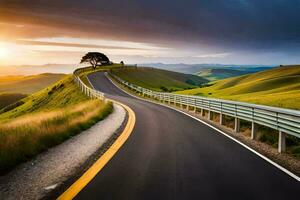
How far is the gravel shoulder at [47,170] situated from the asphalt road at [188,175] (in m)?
0.72

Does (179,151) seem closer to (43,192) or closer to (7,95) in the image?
(43,192)

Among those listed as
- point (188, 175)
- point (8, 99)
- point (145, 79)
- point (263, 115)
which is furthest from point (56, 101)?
point (8, 99)

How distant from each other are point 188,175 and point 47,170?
296cm

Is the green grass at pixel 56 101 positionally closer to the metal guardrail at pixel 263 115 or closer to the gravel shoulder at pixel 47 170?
the metal guardrail at pixel 263 115

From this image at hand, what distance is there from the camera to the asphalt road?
584 cm

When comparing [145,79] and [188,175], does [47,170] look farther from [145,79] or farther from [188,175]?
[145,79]

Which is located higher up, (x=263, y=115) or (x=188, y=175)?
(x=263, y=115)

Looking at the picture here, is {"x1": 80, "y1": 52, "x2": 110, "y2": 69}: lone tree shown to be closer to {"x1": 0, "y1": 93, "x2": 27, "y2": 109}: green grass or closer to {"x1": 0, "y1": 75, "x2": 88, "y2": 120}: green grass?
{"x1": 0, "y1": 75, "x2": 88, "y2": 120}: green grass

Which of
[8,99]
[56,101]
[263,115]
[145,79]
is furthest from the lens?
[8,99]

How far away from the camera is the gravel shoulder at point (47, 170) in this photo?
Result: 5.88 m

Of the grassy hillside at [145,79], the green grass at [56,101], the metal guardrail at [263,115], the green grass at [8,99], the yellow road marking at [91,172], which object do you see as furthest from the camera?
the green grass at [8,99]

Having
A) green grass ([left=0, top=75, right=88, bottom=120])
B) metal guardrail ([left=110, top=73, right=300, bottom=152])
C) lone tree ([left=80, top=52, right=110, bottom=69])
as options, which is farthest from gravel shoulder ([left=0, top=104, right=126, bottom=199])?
lone tree ([left=80, top=52, right=110, bottom=69])

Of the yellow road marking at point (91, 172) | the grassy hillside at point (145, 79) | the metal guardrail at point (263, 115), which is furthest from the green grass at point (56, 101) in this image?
the yellow road marking at point (91, 172)

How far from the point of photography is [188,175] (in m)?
7.00
